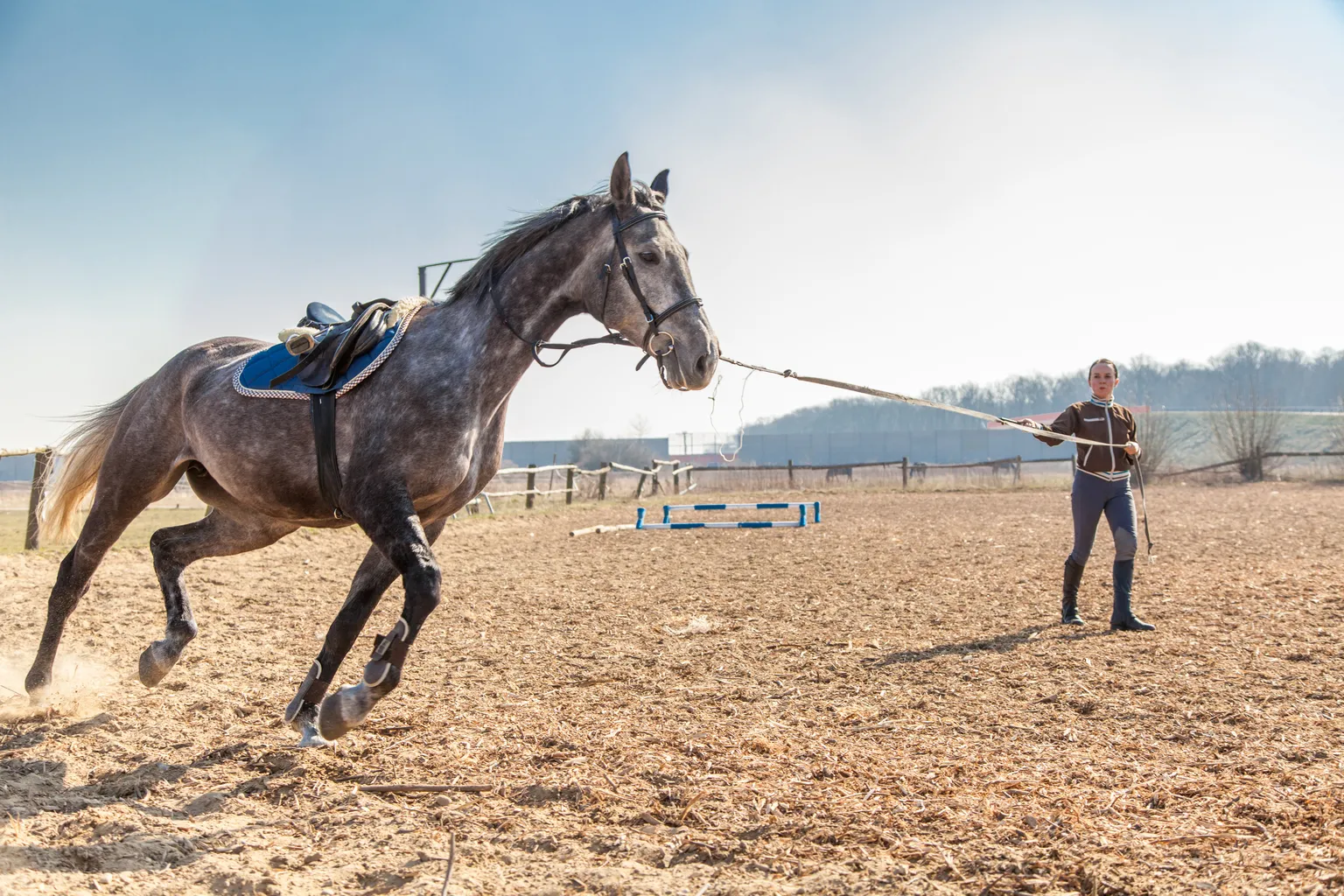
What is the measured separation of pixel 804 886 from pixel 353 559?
1088 centimetres

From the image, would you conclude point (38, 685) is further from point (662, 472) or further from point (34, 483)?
point (662, 472)

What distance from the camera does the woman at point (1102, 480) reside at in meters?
7.09

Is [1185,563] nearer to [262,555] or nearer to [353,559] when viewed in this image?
[353,559]

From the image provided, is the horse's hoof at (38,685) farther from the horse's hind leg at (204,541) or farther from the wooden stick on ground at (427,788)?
the wooden stick on ground at (427,788)

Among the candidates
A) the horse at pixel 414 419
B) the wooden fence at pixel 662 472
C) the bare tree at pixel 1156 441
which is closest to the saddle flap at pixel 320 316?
the horse at pixel 414 419

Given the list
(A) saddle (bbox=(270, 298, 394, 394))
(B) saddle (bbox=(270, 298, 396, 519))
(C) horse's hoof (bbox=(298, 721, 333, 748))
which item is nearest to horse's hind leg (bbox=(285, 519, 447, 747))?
(C) horse's hoof (bbox=(298, 721, 333, 748))

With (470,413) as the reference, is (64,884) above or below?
below

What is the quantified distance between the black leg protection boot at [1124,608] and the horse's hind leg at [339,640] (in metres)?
5.60

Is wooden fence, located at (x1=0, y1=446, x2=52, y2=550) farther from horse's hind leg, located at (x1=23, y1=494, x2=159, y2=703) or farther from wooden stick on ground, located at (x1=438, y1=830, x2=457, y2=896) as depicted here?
wooden stick on ground, located at (x1=438, y1=830, x2=457, y2=896)

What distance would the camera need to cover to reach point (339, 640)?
13.3 ft

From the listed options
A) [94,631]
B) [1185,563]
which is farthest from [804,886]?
[1185,563]

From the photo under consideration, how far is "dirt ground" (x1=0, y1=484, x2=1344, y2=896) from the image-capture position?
275 centimetres

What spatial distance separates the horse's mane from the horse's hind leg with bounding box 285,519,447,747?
1327mm

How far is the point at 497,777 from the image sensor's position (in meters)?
3.63
